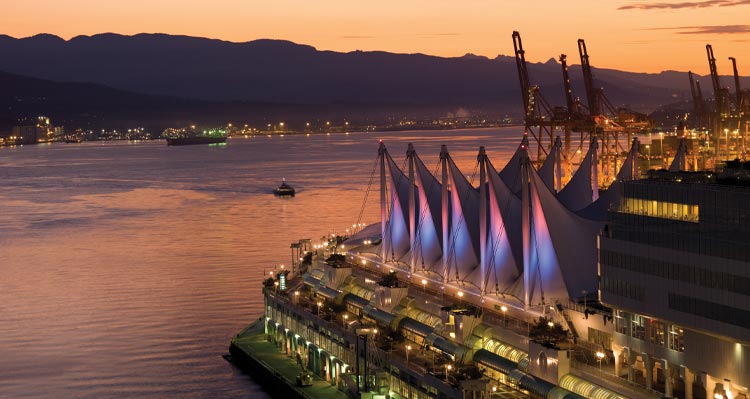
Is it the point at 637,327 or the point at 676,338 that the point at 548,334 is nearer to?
the point at 637,327

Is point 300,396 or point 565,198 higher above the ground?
point 565,198

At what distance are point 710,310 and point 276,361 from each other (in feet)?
54.1

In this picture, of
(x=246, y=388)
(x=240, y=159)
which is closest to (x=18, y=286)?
(x=246, y=388)

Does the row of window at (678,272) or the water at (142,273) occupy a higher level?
the row of window at (678,272)

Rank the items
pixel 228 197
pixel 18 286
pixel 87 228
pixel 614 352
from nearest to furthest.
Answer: pixel 614 352
pixel 18 286
pixel 87 228
pixel 228 197

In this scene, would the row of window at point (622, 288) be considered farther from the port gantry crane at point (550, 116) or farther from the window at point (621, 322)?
the port gantry crane at point (550, 116)

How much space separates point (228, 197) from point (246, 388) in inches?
2482

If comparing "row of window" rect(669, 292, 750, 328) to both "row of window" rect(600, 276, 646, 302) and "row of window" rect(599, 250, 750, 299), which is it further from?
"row of window" rect(600, 276, 646, 302)

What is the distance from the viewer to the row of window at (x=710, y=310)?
20250 mm

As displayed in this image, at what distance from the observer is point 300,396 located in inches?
1221

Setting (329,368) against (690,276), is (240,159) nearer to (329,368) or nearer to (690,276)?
(329,368)

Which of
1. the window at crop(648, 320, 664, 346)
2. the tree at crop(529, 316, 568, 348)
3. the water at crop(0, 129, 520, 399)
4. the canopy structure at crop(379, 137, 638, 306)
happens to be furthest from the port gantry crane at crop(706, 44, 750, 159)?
the window at crop(648, 320, 664, 346)

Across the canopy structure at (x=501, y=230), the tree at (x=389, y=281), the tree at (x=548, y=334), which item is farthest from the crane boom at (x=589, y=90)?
the tree at (x=548, y=334)

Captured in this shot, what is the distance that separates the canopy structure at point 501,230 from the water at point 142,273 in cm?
619
